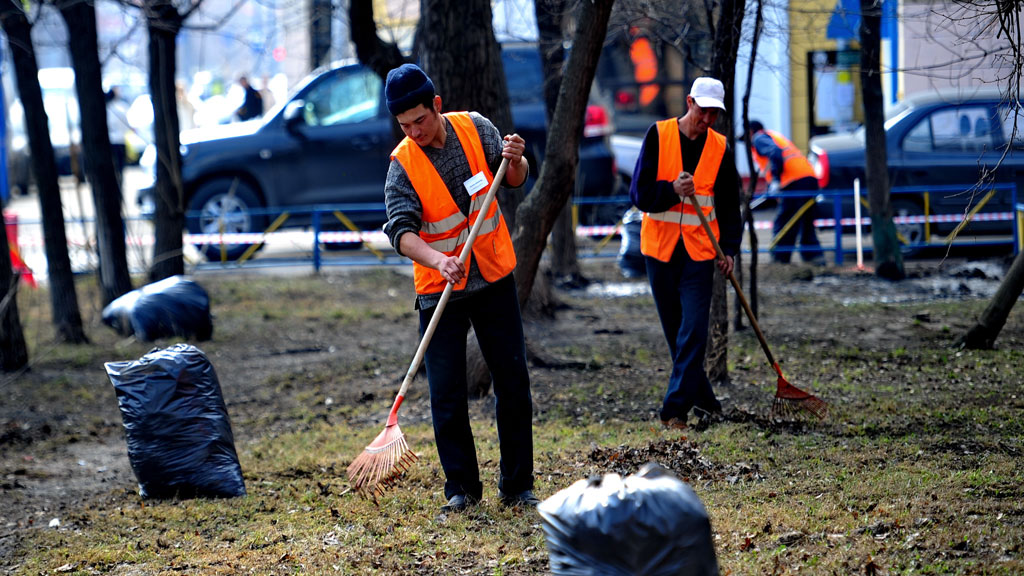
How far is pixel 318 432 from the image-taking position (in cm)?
679

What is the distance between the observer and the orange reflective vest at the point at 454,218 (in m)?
4.53

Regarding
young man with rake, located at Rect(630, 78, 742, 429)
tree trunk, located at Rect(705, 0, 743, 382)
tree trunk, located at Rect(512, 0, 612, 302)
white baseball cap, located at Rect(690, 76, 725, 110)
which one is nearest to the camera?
white baseball cap, located at Rect(690, 76, 725, 110)

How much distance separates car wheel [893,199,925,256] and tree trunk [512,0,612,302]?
653 cm

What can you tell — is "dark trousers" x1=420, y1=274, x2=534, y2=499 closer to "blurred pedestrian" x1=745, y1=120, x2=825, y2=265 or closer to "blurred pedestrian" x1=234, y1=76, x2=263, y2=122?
"blurred pedestrian" x1=745, y1=120, x2=825, y2=265

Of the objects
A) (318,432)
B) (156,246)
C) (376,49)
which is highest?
(376,49)

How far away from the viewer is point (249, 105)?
1800 centimetres

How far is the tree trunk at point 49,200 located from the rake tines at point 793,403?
20.9ft

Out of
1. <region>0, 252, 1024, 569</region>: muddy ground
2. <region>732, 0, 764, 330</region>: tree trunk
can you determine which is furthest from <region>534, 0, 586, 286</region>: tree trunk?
<region>732, 0, 764, 330</region>: tree trunk

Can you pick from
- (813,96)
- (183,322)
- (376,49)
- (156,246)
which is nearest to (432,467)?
(376,49)

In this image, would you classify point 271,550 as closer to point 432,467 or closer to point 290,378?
point 432,467

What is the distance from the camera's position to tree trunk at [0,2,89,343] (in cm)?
943

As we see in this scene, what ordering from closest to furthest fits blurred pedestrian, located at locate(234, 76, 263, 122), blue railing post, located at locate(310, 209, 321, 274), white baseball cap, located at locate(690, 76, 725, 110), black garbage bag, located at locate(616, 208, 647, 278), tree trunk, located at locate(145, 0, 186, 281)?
white baseball cap, located at locate(690, 76, 725, 110) < tree trunk, located at locate(145, 0, 186, 281) < black garbage bag, located at locate(616, 208, 647, 278) < blue railing post, located at locate(310, 209, 321, 274) < blurred pedestrian, located at locate(234, 76, 263, 122)

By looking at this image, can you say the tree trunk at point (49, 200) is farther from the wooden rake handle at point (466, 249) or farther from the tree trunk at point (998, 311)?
the tree trunk at point (998, 311)

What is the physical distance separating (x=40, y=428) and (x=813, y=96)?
14.9 metres
